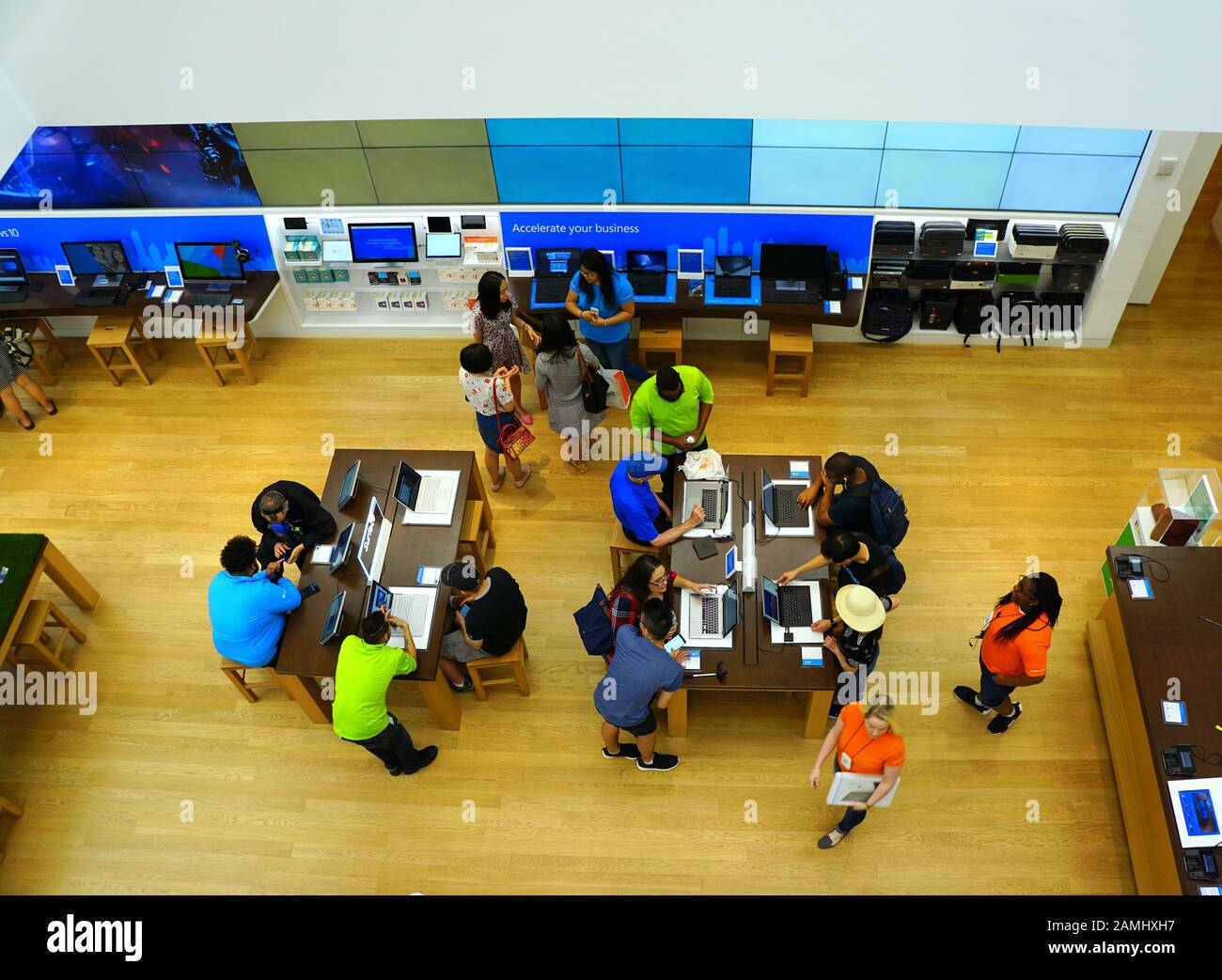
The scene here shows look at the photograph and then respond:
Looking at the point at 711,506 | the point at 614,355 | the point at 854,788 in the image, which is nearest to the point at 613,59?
the point at 854,788

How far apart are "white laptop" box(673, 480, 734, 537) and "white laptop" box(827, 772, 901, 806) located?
1.54 metres

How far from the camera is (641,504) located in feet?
16.7

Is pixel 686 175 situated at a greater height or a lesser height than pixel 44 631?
greater

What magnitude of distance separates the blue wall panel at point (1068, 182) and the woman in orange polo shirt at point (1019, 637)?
3276 mm

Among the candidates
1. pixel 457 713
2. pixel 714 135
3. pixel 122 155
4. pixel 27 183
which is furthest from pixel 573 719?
pixel 27 183

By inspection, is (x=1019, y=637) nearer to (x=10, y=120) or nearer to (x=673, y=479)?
(x=673, y=479)

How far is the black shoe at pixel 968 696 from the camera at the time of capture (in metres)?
5.19

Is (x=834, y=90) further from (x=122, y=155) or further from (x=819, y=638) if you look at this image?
(x=122, y=155)

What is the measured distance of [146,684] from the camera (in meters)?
5.65

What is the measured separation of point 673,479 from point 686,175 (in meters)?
2.41

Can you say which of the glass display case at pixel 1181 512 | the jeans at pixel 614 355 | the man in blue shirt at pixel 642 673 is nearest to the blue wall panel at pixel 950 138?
the jeans at pixel 614 355
